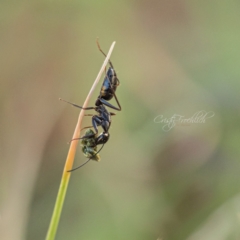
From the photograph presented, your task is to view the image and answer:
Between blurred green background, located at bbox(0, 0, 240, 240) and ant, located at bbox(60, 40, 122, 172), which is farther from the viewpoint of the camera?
blurred green background, located at bbox(0, 0, 240, 240)

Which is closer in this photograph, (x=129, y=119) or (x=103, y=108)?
(x=103, y=108)

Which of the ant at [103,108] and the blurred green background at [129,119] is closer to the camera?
the ant at [103,108]

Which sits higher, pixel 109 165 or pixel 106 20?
pixel 106 20

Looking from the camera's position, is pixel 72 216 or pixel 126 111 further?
pixel 126 111

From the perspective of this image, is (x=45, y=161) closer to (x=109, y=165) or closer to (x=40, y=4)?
(x=109, y=165)

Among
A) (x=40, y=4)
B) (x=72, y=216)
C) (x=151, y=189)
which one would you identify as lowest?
(x=151, y=189)

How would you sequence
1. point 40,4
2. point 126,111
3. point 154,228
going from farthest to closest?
point 40,4, point 126,111, point 154,228

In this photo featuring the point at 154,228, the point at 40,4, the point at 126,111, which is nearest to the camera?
the point at 154,228

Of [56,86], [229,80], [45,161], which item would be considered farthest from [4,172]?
[229,80]
